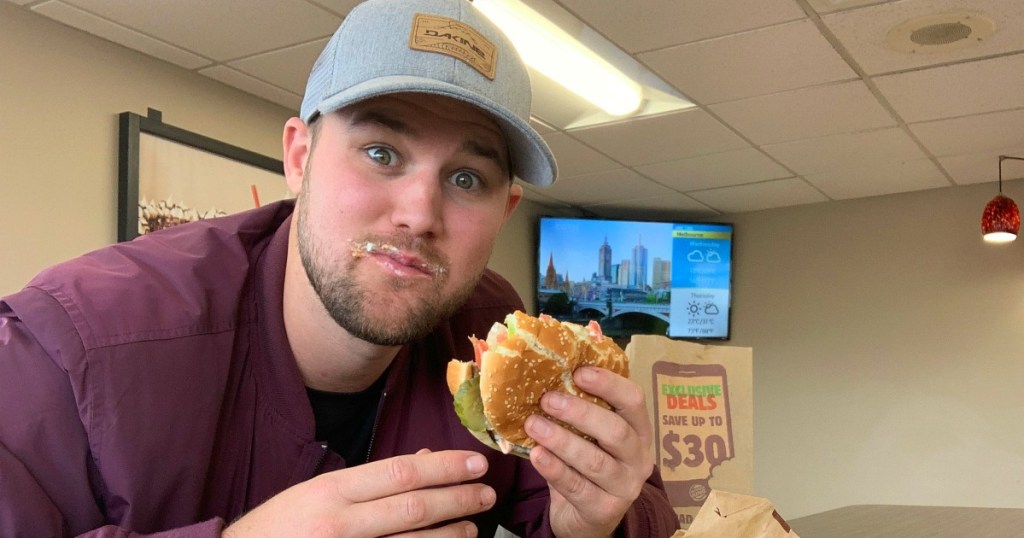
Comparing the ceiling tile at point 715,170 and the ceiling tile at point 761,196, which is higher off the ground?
the ceiling tile at point 715,170

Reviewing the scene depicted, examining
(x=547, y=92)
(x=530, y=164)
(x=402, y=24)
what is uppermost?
(x=547, y=92)

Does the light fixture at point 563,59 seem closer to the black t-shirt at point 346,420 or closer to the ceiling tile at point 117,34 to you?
the ceiling tile at point 117,34

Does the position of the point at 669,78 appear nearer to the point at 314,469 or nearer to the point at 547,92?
the point at 547,92

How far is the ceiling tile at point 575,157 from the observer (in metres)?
4.23

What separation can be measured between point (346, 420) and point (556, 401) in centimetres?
43

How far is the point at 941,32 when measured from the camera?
2.84 m

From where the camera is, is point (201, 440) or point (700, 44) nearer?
point (201, 440)

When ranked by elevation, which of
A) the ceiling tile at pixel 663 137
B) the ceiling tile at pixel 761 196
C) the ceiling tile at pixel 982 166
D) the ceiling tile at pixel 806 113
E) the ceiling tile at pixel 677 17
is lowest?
the ceiling tile at pixel 761 196

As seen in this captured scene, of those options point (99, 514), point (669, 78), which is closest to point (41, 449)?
point (99, 514)

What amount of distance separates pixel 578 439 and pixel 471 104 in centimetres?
45

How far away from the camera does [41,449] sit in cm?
82

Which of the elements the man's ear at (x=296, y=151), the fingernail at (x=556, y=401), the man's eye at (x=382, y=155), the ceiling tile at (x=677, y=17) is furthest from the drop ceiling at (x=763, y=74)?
the fingernail at (x=556, y=401)

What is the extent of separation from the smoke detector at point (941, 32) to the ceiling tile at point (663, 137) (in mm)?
996

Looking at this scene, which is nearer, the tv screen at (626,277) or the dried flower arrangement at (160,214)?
the dried flower arrangement at (160,214)
